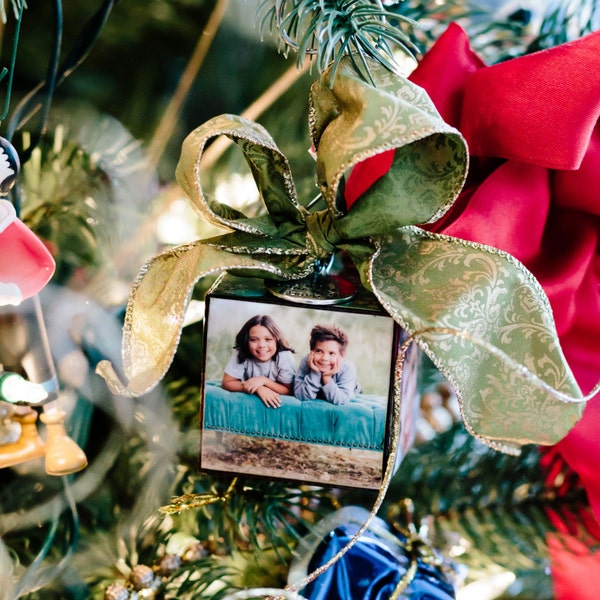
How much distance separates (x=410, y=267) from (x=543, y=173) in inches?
4.6

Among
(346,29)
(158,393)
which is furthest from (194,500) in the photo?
(346,29)

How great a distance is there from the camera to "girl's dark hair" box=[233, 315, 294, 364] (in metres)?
0.37

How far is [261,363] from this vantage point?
0.38 m

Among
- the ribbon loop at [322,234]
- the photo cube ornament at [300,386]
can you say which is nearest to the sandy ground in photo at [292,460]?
the photo cube ornament at [300,386]

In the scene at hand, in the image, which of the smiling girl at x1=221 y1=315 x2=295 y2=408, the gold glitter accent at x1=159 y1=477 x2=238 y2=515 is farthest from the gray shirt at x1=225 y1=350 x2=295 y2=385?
the gold glitter accent at x1=159 y1=477 x2=238 y2=515

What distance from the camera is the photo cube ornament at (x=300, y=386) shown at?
37 centimetres

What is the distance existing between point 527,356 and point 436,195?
104 millimetres

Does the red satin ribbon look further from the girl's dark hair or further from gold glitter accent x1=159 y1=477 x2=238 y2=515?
gold glitter accent x1=159 y1=477 x2=238 y2=515

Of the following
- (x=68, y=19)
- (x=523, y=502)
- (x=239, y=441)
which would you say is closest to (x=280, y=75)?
(x=68, y=19)

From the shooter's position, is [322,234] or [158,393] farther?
[158,393]

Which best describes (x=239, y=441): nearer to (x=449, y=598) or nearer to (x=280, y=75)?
(x=449, y=598)

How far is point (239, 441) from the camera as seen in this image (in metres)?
0.40

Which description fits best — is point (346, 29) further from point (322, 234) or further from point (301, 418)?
point (301, 418)

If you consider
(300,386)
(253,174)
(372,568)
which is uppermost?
(253,174)
